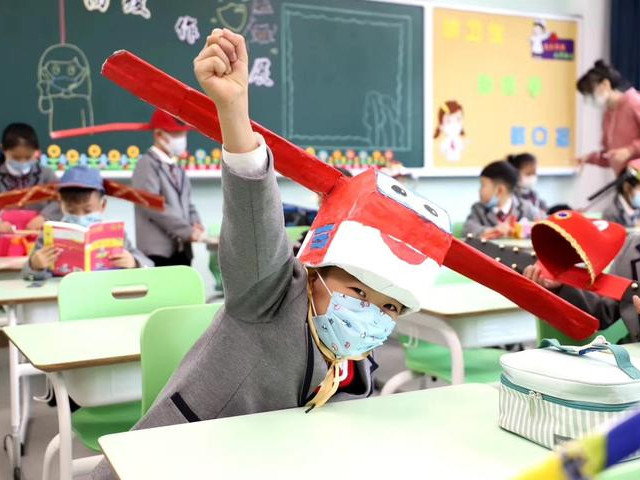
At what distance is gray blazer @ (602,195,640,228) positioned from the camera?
4.87 m

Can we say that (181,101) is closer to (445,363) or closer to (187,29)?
(445,363)

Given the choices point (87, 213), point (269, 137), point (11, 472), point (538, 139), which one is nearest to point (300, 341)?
point (269, 137)

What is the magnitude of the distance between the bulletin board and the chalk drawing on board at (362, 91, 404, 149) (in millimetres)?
308

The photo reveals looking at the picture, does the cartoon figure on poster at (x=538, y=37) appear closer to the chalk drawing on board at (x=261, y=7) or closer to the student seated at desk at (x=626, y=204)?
the student seated at desk at (x=626, y=204)

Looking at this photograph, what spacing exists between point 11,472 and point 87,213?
1.07m

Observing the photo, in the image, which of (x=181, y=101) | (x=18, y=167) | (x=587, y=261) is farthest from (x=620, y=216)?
(x=181, y=101)

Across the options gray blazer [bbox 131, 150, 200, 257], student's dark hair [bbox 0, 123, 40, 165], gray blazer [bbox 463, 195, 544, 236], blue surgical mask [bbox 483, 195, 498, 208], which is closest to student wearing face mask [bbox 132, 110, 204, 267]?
gray blazer [bbox 131, 150, 200, 257]

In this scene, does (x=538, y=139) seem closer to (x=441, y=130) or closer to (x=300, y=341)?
(x=441, y=130)

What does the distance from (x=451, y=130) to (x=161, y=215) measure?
3.10 m

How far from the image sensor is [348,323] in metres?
1.21

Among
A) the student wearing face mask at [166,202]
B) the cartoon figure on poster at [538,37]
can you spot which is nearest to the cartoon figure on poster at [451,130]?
the cartoon figure on poster at [538,37]

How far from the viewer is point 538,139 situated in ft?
21.6

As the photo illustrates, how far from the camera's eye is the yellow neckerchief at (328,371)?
48.1 inches

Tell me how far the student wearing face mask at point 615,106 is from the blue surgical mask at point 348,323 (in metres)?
4.19
